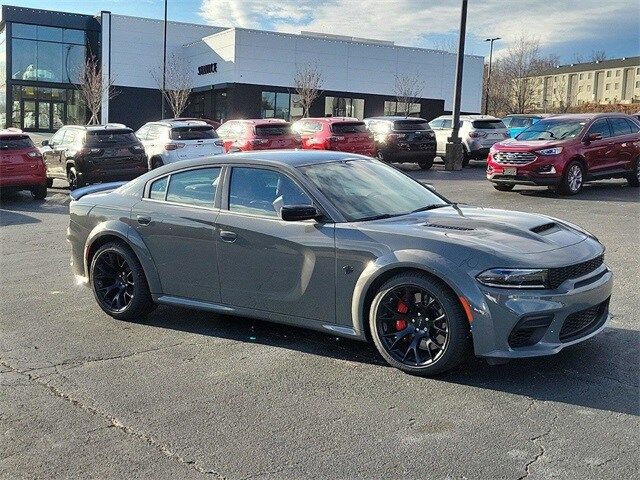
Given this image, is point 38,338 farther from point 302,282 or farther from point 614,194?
point 614,194

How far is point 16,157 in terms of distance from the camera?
1642 centimetres

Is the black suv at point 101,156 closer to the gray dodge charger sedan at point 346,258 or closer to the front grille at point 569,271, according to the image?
the gray dodge charger sedan at point 346,258

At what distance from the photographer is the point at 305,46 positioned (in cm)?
5025

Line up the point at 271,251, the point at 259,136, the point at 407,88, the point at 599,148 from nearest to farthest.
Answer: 1. the point at 271,251
2. the point at 599,148
3. the point at 259,136
4. the point at 407,88

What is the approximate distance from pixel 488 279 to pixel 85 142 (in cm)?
1479

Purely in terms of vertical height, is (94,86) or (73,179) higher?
(94,86)

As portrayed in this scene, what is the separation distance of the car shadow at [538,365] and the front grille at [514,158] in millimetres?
9925

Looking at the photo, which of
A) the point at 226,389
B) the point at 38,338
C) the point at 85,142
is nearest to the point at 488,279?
the point at 226,389

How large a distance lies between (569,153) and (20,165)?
11955 millimetres

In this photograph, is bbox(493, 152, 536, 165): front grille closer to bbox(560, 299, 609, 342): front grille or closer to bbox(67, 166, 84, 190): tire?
bbox(67, 166, 84, 190): tire

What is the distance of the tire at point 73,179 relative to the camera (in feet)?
57.6

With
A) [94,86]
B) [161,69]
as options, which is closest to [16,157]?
[94,86]

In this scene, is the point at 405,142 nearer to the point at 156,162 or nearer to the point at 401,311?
the point at 156,162

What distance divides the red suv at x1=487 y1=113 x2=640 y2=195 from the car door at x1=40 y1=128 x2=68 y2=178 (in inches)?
411
